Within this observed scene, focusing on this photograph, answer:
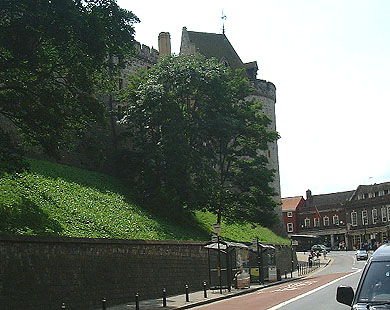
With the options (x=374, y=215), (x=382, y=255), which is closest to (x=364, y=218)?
(x=374, y=215)

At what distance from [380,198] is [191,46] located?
55.5 meters

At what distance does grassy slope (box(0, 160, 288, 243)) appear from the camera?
77.7 feet

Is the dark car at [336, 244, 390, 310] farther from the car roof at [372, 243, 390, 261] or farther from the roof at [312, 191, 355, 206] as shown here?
the roof at [312, 191, 355, 206]

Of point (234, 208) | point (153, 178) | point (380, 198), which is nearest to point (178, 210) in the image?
point (153, 178)

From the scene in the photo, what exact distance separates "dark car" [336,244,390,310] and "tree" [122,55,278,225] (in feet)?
93.5

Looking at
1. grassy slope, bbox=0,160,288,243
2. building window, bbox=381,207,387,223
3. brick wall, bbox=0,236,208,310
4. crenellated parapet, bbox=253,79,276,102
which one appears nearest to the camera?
brick wall, bbox=0,236,208,310

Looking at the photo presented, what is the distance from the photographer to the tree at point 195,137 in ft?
123

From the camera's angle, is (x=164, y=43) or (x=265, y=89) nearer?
(x=164, y=43)

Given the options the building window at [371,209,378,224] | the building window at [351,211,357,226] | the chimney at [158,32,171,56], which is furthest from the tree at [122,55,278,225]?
the building window at [351,211,357,226]

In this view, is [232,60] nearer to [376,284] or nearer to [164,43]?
[164,43]

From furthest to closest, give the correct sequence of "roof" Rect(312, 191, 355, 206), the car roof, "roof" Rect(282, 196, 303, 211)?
"roof" Rect(312, 191, 355, 206) < "roof" Rect(282, 196, 303, 211) < the car roof

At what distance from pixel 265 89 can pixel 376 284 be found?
55.7m

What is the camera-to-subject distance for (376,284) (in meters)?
8.16

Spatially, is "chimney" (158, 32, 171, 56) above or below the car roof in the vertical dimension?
above
